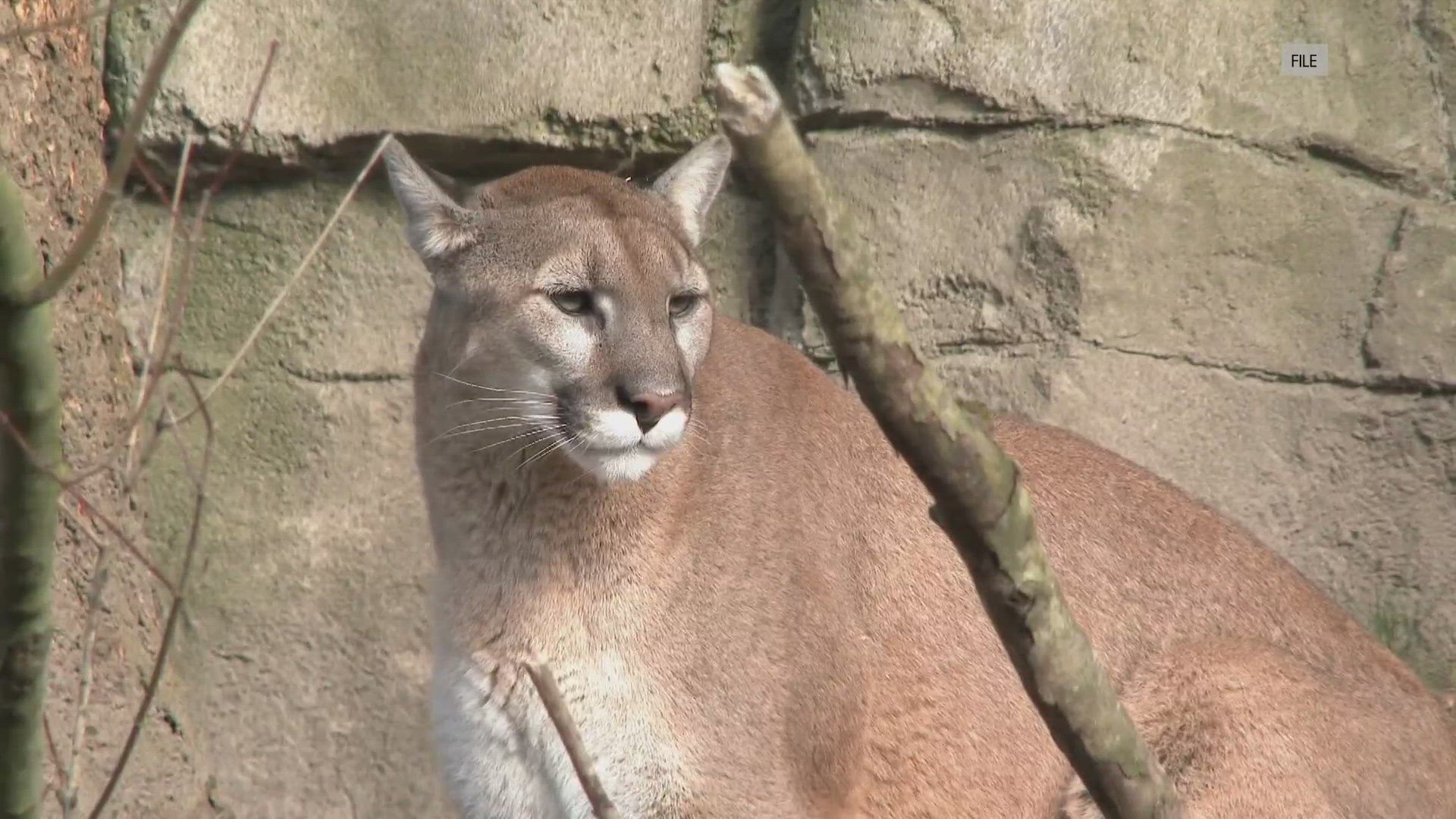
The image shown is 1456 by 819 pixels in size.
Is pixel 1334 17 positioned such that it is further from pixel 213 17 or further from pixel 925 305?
pixel 213 17

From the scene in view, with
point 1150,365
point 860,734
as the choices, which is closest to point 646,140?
point 1150,365

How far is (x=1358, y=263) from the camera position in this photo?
5.84m

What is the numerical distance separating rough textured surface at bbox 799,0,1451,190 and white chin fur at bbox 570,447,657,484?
2.03m

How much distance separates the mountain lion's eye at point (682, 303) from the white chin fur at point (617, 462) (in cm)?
42

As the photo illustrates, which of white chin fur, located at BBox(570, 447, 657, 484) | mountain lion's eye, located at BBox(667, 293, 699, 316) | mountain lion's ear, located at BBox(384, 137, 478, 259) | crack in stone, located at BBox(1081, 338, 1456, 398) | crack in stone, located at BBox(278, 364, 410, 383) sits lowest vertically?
crack in stone, located at BBox(1081, 338, 1456, 398)

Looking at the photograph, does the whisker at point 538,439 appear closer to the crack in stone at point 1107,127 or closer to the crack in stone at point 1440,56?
the crack in stone at point 1107,127

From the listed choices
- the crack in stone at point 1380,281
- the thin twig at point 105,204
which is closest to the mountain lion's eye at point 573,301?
the thin twig at point 105,204

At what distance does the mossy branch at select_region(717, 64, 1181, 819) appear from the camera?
1782 mm

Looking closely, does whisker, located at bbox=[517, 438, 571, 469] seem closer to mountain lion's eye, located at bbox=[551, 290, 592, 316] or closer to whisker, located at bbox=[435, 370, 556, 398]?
whisker, located at bbox=[435, 370, 556, 398]

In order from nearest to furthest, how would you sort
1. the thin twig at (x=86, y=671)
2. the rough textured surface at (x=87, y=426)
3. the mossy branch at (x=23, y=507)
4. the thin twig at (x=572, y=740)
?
1. the mossy branch at (x=23, y=507)
2. the thin twig at (x=86, y=671)
3. the thin twig at (x=572, y=740)
4. the rough textured surface at (x=87, y=426)

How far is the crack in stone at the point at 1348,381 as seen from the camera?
584 centimetres

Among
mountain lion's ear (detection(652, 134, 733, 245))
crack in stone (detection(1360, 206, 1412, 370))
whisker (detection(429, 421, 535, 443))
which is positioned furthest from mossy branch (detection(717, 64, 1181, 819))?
crack in stone (detection(1360, 206, 1412, 370))

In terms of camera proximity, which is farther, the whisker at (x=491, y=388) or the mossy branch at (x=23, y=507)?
the whisker at (x=491, y=388)

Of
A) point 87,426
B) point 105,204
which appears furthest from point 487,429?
point 105,204
